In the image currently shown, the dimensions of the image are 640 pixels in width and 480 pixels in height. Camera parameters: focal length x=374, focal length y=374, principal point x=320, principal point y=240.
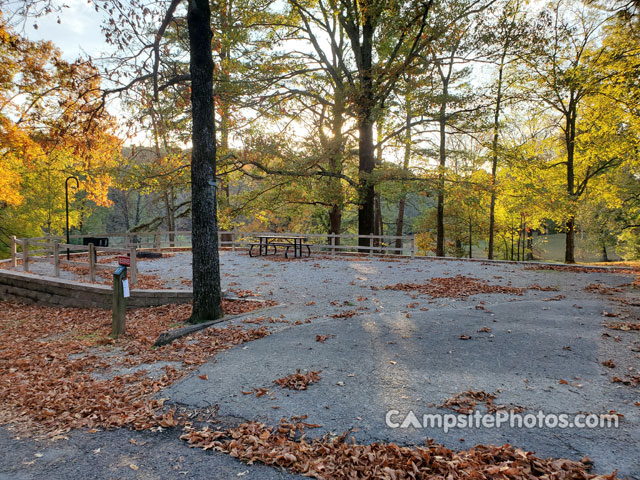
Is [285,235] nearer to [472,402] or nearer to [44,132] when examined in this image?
[44,132]

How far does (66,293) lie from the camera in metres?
9.90

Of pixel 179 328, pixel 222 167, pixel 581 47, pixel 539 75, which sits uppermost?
pixel 581 47

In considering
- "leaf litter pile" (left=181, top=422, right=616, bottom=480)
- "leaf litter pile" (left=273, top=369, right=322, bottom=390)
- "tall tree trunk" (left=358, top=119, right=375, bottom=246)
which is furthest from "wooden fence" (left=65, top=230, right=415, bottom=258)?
"leaf litter pile" (left=181, top=422, right=616, bottom=480)

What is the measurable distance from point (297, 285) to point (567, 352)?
6.58 metres

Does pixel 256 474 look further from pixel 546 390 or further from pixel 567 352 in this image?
pixel 567 352

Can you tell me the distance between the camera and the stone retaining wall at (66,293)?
28.2ft

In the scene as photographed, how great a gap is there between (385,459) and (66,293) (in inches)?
400

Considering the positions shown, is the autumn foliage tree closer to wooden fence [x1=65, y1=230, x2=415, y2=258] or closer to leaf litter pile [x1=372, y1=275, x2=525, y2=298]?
wooden fence [x1=65, y1=230, x2=415, y2=258]

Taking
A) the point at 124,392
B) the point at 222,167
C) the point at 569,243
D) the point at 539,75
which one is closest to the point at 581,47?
the point at 539,75

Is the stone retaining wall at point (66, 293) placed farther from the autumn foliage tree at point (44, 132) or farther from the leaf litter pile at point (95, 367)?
the autumn foliage tree at point (44, 132)

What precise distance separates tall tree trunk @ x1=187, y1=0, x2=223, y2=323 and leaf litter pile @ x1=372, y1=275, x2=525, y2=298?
15.5 feet

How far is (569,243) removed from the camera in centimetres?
1847

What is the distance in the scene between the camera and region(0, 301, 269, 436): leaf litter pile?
3.68m

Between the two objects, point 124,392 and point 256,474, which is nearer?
point 256,474
